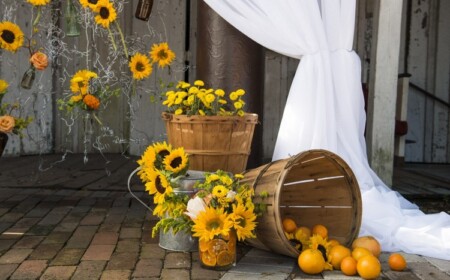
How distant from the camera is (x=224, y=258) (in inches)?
100

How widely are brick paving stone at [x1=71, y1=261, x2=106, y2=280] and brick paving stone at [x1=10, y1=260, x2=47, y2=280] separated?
16 cm

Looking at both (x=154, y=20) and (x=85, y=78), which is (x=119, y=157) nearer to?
(x=154, y=20)

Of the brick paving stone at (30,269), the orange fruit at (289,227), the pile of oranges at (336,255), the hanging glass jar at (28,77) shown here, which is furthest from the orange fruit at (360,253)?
the hanging glass jar at (28,77)

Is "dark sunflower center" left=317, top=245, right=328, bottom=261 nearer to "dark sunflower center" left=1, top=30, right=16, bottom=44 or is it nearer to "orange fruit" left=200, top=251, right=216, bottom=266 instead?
"orange fruit" left=200, top=251, right=216, bottom=266

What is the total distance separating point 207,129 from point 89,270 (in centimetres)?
96

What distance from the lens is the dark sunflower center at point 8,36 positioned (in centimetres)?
292

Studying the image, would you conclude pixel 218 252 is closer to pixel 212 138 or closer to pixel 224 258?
pixel 224 258

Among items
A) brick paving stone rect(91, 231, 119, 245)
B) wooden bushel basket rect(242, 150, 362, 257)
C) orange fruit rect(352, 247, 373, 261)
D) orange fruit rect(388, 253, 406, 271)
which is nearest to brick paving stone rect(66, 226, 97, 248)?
brick paving stone rect(91, 231, 119, 245)

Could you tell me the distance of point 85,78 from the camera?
3.25m

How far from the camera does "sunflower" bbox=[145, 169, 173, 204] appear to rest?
2627 millimetres

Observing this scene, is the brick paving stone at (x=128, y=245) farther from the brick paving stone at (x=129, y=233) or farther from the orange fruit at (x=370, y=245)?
the orange fruit at (x=370, y=245)

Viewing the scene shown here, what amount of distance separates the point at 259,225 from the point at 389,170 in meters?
1.70

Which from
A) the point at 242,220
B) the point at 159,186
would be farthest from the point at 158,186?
the point at 242,220

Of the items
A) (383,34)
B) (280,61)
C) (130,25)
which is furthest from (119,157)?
(383,34)
